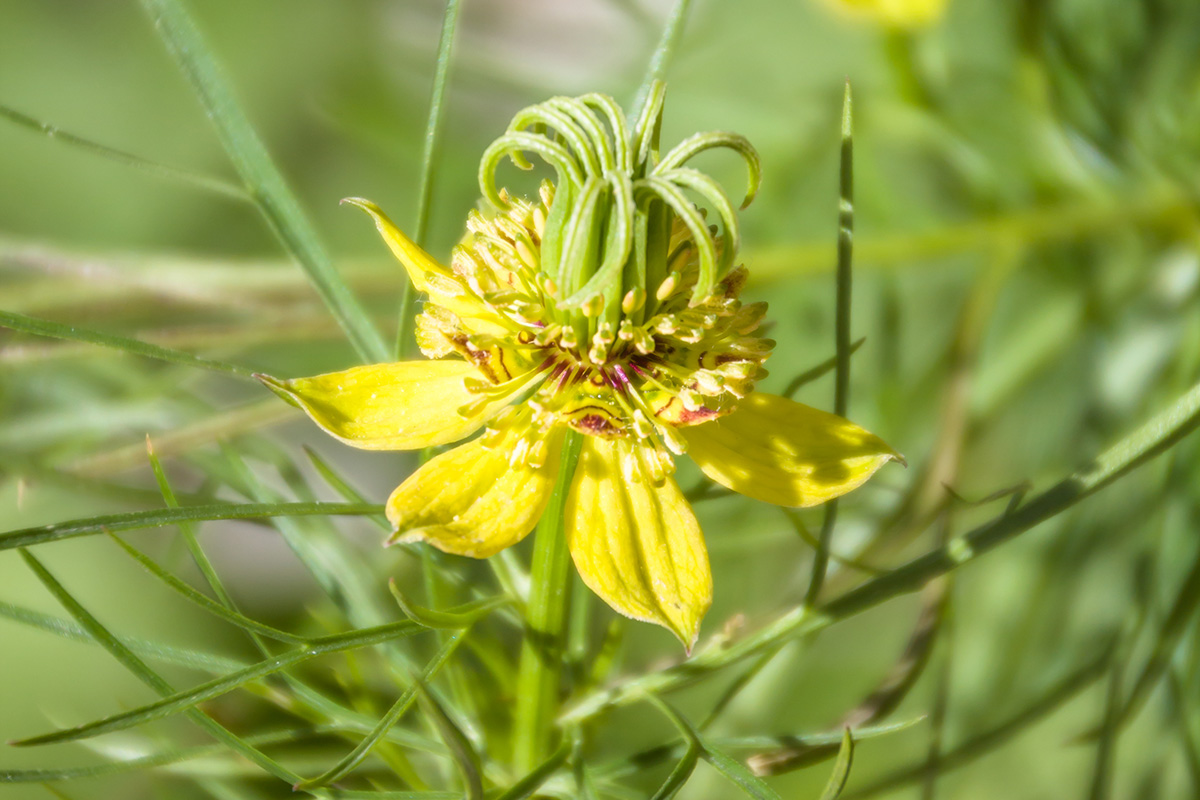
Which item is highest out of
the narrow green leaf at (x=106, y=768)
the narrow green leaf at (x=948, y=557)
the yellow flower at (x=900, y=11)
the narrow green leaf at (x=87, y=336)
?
the yellow flower at (x=900, y=11)

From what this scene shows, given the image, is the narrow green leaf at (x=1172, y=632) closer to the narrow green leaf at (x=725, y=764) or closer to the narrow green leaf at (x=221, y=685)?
the narrow green leaf at (x=725, y=764)

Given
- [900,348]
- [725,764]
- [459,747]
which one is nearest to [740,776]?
[725,764]

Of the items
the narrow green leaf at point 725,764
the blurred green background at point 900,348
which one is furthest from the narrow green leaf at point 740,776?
the blurred green background at point 900,348

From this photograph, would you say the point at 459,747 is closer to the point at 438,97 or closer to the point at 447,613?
the point at 447,613

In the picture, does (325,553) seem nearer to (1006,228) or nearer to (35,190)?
(1006,228)

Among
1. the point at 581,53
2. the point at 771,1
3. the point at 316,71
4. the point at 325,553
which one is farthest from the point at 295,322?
the point at 581,53

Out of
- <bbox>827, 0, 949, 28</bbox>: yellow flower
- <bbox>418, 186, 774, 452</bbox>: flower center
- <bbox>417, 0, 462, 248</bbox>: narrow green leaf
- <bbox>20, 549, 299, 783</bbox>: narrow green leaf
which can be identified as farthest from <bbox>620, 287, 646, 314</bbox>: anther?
<bbox>827, 0, 949, 28</bbox>: yellow flower

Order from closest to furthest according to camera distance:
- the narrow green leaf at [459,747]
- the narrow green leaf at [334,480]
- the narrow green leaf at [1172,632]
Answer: the narrow green leaf at [459,747], the narrow green leaf at [334,480], the narrow green leaf at [1172,632]
